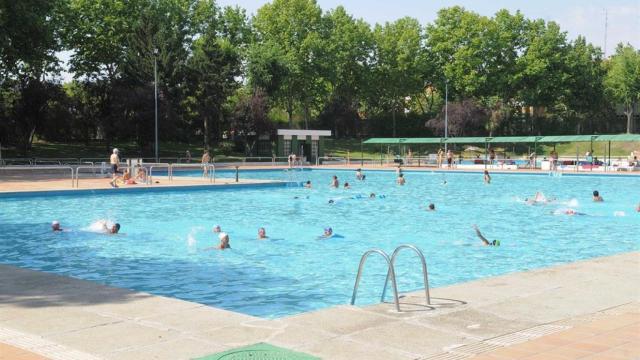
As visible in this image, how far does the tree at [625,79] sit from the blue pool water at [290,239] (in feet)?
175

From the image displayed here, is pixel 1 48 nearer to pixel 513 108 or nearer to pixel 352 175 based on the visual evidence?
pixel 352 175

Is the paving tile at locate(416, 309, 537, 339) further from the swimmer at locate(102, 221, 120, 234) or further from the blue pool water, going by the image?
the swimmer at locate(102, 221, 120, 234)

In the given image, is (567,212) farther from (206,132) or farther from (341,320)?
(206,132)

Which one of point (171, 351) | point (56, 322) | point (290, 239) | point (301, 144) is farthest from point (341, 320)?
point (301, 144)

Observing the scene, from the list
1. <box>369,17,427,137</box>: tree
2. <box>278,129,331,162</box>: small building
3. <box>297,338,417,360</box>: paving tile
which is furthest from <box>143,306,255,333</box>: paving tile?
<box>369,17,427,137</box>: tree

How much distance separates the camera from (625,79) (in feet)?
251

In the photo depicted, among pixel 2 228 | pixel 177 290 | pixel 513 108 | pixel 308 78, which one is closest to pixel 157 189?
pixel 2 228

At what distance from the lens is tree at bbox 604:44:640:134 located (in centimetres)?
7625

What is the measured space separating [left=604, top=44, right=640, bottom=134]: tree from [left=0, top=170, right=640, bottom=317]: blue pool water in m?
53.2

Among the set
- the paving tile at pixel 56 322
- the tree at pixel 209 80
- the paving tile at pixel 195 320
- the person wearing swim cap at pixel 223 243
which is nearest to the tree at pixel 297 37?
the tree at pixel 209 80

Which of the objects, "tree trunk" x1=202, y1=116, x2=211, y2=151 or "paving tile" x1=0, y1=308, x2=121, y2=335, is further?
"tree trunk" x1=202, y1=116, x2=211, y2=151

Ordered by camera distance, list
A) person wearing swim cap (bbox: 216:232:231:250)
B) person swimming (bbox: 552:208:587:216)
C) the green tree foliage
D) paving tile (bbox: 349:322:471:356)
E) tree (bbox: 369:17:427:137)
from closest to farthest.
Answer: paving tile (bbox: 349:322:471:356) < person wearing swim cap (bbox: 216:232:231:250) < person swimming (bbox: 552:208:587:216) < the green tree foliage < tree (bbox: 369:17:427:137)

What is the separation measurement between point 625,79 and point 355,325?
8018cm

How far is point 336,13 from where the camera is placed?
7612 centimetres
